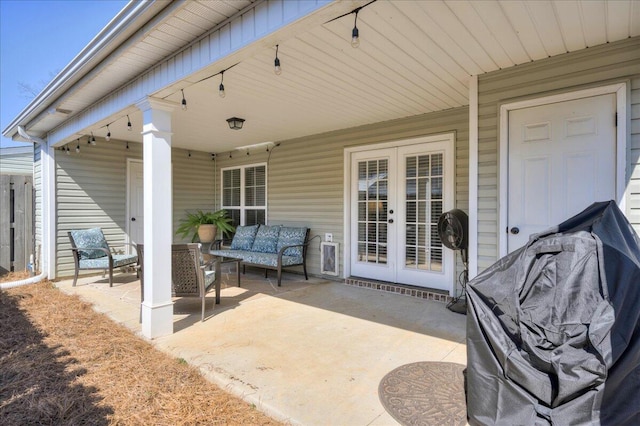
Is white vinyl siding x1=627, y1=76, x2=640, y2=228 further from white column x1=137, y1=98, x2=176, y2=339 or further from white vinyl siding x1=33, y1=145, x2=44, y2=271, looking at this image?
white vinyl siding x1=33, y1=145, x2=44, y2=271

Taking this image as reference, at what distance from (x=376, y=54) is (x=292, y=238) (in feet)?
11.9

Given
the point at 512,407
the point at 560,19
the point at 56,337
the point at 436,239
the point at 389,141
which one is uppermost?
the point at 560,19

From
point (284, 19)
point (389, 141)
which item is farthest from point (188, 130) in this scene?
point (284, 19)

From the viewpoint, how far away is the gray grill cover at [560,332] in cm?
143

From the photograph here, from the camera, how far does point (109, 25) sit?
9.03ft

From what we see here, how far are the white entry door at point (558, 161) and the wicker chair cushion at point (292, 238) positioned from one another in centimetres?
340

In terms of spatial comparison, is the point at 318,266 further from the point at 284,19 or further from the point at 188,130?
the point at 284,19

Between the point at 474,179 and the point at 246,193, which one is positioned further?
the point at 246,193

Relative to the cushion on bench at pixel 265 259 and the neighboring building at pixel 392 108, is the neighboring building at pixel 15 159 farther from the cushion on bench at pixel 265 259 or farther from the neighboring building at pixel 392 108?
the cushion on bench at pixel 265 259

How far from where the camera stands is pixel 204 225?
707 cm

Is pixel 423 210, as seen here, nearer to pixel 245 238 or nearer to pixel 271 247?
pixel 271 247

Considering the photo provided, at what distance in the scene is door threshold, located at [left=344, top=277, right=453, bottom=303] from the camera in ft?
14.6

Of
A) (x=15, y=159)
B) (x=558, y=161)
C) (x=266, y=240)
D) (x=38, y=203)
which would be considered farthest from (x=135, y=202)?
(x=558, y=161)

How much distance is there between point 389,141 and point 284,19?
3.20 m
